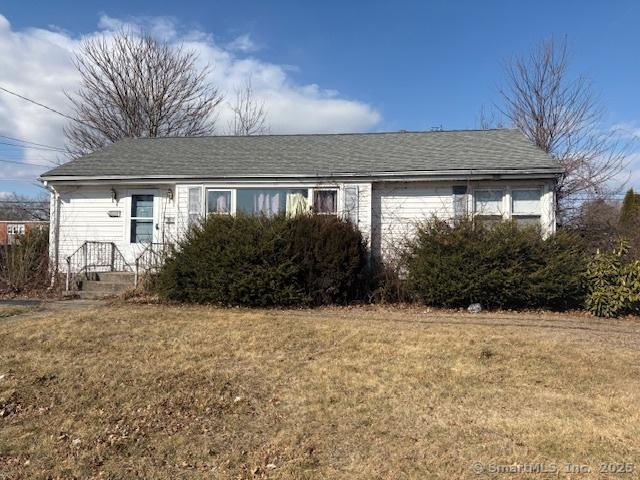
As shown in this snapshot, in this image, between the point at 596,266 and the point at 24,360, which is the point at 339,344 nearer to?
the point at 24,360

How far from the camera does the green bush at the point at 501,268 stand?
1003 centimetres

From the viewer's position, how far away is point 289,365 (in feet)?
20.1

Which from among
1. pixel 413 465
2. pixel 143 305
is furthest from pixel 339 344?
pixel 143 305

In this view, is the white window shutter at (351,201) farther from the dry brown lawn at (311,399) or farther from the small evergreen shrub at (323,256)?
the dry brown lawn at (311,399)

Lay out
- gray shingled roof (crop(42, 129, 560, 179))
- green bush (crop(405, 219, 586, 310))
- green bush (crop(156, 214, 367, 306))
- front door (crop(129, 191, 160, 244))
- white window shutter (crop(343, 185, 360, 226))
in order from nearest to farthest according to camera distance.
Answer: green bush (crop(405, 219, 586, 310))
green bush (crop(156, 214, 367, 306))
gray shingled roof (crop(42, 129, 560, 179))
white window shutter (crop(343, 185, 360, 226))
front door (crop(129, 191, 160, 244))

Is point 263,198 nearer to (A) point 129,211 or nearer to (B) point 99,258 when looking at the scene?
(A) point 129,211

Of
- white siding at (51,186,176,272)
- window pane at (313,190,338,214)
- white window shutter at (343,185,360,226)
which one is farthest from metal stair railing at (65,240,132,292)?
white window shutter at (343,185,360,226)

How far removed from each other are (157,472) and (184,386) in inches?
72.4

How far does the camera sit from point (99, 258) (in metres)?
13.9

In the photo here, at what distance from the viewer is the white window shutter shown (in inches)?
511

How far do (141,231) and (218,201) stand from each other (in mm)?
2428

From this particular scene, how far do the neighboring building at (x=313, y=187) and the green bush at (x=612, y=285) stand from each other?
1914mm

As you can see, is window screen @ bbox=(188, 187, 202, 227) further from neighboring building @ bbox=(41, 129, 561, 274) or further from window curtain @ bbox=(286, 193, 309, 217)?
window curtain @ bbox=(286, 193, 309, 217)

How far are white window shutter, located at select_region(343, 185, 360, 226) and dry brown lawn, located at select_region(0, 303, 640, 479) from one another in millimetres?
4959
